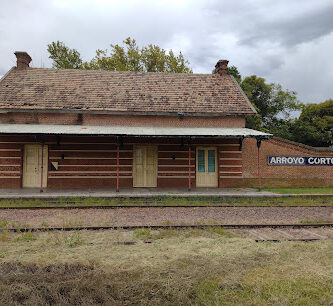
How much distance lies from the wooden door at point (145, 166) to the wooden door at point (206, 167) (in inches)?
95.5

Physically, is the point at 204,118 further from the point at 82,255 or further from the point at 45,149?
the point at 82,255

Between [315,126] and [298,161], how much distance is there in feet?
48.8

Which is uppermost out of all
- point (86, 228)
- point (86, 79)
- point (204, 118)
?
point (86, 79)

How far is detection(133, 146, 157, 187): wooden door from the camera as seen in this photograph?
13.8 meters

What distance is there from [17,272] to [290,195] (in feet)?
34.6

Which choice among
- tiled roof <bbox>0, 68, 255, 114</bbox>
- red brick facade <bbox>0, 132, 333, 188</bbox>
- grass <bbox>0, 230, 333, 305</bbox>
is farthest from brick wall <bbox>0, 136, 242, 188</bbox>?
grass <bbox>0, 230, 333, 305</bbox>

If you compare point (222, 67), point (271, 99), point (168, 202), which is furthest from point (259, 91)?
point (168, 202)

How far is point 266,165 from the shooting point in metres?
14.1

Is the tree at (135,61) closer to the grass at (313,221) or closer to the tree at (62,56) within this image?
the tree at (62,56)

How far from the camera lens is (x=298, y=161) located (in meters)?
14.1

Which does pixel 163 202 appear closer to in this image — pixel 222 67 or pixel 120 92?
pixel 120 92

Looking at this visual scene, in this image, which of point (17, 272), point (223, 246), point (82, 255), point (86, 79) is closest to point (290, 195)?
point (223, 246)

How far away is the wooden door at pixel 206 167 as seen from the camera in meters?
14.0

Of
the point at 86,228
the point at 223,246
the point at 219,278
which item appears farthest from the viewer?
the point at 86,228
